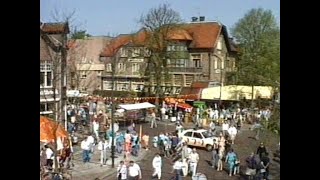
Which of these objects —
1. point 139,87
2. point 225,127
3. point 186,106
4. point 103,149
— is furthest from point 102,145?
point 225,127

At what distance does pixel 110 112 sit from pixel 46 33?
36cm

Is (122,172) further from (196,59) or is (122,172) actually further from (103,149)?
(196,59)

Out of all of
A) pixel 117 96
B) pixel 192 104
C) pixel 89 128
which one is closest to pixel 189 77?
pixel 192 104

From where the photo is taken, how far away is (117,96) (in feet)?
4.62

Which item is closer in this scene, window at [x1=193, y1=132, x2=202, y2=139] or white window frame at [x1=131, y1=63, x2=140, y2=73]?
window at [x1=193, y1=132, x2=202, y2=139]

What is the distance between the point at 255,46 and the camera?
4.07 feet

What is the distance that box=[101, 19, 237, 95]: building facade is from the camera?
4.17 ft

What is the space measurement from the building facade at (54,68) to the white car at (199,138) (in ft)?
1.49

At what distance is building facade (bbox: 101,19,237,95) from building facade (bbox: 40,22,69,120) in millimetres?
154

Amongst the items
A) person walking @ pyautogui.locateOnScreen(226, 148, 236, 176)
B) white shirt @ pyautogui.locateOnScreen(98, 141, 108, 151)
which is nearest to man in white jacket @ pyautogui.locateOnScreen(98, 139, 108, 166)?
white shirt @ pyautogui.locateOnScreen(98, 141, 108, 151)

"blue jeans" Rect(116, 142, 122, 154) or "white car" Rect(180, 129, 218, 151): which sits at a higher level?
"white car" Rect(180, 129, 218, 151)

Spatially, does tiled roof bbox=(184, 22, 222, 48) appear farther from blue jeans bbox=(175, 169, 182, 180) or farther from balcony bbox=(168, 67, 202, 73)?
blue jeans bbox=(175, 169, 182, 180)
